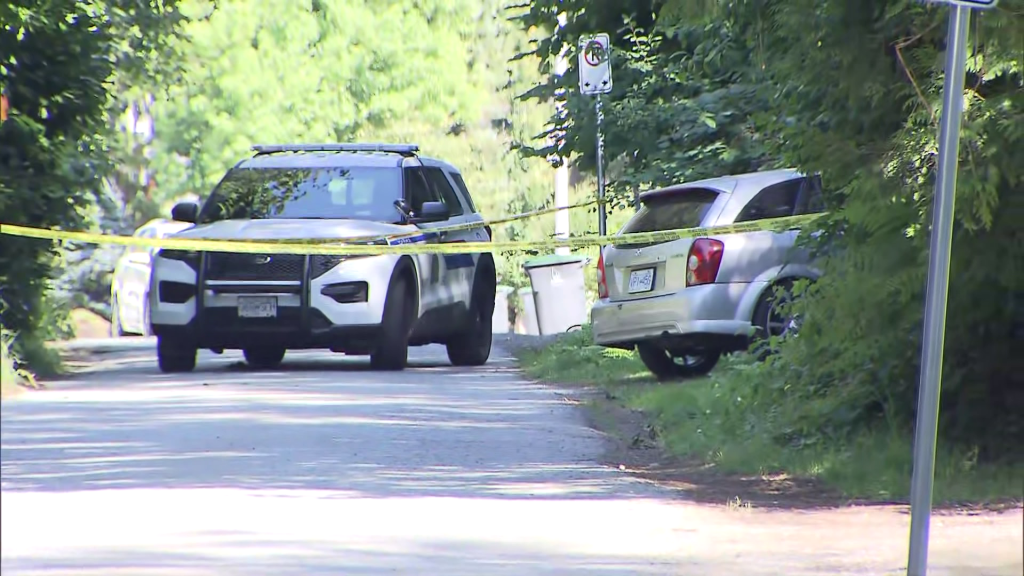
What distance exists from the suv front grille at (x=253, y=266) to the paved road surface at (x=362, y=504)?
2.11 meters

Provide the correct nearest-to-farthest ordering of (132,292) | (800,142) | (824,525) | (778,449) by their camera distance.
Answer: (824,525), (800,142), (778,449), (132,292)

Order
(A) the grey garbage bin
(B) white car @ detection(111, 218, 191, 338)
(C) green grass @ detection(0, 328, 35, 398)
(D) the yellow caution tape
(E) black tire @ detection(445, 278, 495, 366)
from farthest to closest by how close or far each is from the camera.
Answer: (B) white car @ detection(111, 218, 191, 338)
(A) the grey garbage bin
(E) black tire @ detection(445, 278, 495, 366)
(D) the yellow caution tape
(C) green grass @ detection(0, 328, 35, 398)

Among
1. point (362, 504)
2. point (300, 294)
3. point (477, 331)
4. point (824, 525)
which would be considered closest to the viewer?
point (824, 525)

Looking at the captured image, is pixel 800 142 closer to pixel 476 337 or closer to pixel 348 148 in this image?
pixel 348 148

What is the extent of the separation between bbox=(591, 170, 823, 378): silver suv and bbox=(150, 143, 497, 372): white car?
188 cm

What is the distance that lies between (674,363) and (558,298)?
298 inches

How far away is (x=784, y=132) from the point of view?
9.53 meters

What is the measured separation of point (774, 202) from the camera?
13906 mm

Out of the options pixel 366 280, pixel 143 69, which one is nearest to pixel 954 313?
pixel 366 280

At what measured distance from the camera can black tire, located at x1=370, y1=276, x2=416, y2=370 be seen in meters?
15.6

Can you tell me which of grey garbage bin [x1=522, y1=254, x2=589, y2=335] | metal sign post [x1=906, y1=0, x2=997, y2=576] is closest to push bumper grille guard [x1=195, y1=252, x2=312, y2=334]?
grey garbage bin [x1=522, y1=254, x2=589, y2=335]

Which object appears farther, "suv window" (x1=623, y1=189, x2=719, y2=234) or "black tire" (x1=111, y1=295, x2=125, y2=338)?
"black tire" (x1=111, y1=295, x2=125, y2=338)

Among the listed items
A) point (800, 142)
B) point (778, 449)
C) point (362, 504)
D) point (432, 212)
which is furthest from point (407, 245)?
point (362, 504)

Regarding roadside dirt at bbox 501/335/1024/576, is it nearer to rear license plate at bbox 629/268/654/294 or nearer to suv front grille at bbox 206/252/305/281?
rear license plate at bbox 629/268/654/294
